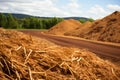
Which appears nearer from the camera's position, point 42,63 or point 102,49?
point 42,63

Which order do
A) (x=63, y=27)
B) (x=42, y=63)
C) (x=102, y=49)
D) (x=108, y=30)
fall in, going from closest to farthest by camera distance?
(x=42, y=63) < (x=102, y=49) < (x=108, y=30) < (x=63, y=27)

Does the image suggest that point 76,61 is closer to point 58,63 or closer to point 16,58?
point 58,63

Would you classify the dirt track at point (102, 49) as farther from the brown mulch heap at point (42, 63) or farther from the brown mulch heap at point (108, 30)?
the brown mulch heap at point (108, 30)

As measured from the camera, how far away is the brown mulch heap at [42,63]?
4.49m

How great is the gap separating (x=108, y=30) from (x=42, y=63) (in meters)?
38.6

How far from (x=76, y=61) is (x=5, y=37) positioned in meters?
1.39

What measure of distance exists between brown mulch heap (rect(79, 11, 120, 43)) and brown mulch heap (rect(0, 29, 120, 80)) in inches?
1159

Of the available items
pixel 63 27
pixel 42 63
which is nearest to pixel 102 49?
pixel 42 63

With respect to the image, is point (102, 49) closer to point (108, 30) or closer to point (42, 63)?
point (42, 63)

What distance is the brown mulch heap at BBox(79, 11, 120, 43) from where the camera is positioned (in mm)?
37778

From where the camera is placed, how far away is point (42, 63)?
15.7 feet

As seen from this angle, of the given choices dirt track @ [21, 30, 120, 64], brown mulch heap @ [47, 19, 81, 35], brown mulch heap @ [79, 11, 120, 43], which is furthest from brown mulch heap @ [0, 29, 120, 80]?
brown mulch heap @ [47, 19, 81, 35]

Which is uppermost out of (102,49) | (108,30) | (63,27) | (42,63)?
(42,63)

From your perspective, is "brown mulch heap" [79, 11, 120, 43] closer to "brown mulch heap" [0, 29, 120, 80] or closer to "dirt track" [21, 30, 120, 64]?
"dirt track" [21, 30, 120, 64]
